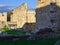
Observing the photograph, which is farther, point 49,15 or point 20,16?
point 20,16

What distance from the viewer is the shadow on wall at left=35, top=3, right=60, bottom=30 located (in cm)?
2142

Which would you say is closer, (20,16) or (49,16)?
(49,16)

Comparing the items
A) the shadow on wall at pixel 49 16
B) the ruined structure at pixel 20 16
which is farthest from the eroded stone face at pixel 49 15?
the ruined structure at pixel 20 16

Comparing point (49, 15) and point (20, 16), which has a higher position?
point (49, 15)

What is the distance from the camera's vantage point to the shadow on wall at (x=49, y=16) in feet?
70.3

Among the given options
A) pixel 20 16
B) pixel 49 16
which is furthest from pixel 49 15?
pixel 20 16

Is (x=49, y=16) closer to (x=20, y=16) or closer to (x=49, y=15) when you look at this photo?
(x=49, y=15)

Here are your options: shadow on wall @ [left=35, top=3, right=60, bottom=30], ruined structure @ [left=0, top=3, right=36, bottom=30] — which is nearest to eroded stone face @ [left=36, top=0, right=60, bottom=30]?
shadow on wall @ [left=35, top=3, right=60, bottom=30]

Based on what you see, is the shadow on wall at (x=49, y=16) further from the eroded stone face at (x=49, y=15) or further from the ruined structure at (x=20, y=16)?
the ruined structure at (x=20, y=16)

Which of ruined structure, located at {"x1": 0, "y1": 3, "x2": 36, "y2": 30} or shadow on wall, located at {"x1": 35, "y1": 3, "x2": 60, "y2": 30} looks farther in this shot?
ruined structure, located at {"x1": 0, "y1": 3, "x2": 36, "y2": 30}

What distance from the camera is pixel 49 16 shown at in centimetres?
2167

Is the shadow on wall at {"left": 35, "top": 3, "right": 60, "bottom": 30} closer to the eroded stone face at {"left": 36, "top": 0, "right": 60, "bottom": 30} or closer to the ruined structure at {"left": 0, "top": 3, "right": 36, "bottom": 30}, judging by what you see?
the eroded stone face at {"left": 36, "top": 0, "right": 60, "bottom": 30}

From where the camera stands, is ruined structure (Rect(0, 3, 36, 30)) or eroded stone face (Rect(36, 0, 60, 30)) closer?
eroded stone face (Rect(36, 0, 60, 30))

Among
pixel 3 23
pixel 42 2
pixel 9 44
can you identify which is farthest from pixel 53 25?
pixel 3 23
